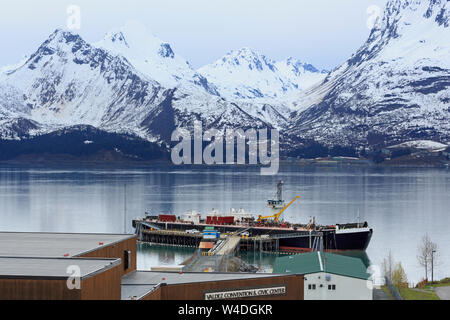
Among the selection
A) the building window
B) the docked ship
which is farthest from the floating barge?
the building window

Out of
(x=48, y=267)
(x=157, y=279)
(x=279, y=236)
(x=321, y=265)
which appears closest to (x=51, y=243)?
(x=157, y=279)

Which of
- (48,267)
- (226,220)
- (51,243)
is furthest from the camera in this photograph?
(226,220)

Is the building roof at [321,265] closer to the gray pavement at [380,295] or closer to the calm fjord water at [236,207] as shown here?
the gray pavement at [380,295]

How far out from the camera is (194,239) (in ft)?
237

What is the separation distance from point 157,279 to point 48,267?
716 centimetres

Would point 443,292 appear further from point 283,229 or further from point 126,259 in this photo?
point 283,229

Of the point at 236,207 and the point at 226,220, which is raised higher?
the point at 226,220

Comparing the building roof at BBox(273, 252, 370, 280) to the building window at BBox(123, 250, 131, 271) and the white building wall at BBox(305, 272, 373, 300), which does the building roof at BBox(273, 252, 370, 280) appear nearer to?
the white building wall at BBox(305, 272, 373, 300)

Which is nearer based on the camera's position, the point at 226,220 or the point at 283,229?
the point at 283,229

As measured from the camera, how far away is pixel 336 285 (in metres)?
34.7
